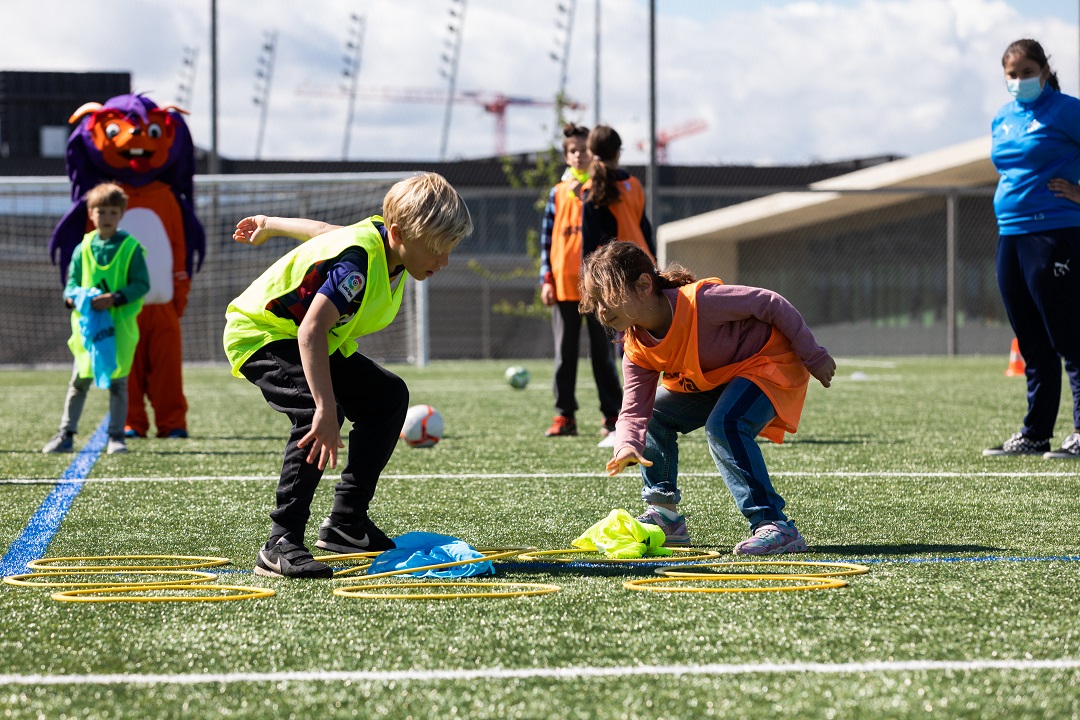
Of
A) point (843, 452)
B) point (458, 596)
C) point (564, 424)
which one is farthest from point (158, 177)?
point (458, 596)

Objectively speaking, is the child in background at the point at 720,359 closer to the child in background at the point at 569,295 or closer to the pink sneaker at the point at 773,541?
the pink sneaker at the point at 773,541

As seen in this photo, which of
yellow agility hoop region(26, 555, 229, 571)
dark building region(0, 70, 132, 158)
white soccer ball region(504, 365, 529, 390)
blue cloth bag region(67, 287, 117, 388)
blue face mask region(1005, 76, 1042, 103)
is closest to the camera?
Answer: yellow agility hoop region(26, 555, 229, 571)

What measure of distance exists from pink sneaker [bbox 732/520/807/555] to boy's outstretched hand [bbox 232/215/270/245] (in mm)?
1768

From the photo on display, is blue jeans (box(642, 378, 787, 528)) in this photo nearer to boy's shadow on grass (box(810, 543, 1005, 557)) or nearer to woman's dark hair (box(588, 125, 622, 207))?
boy's shadow on grass (box(810, 543, 1005, 557))

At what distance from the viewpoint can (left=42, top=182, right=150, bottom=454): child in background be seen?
6840 mm

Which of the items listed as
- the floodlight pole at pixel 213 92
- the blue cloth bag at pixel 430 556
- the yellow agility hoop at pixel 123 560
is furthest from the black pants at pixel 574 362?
the floodlight pole at pixel 213 92

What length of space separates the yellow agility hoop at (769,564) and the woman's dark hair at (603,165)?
12.5ft

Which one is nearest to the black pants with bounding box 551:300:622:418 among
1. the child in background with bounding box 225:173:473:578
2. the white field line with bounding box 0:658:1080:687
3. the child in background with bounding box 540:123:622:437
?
the child in background with bounding box 540:123:622:437

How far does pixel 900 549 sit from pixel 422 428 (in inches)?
137

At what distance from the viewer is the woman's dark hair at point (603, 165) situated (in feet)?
23.4

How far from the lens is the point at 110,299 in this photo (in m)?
6.77

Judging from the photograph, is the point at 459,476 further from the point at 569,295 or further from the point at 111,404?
the point at 111,404

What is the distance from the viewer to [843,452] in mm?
6562

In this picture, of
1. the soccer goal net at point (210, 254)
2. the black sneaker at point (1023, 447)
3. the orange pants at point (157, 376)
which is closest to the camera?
the black sneaker at point (1023, 447)
